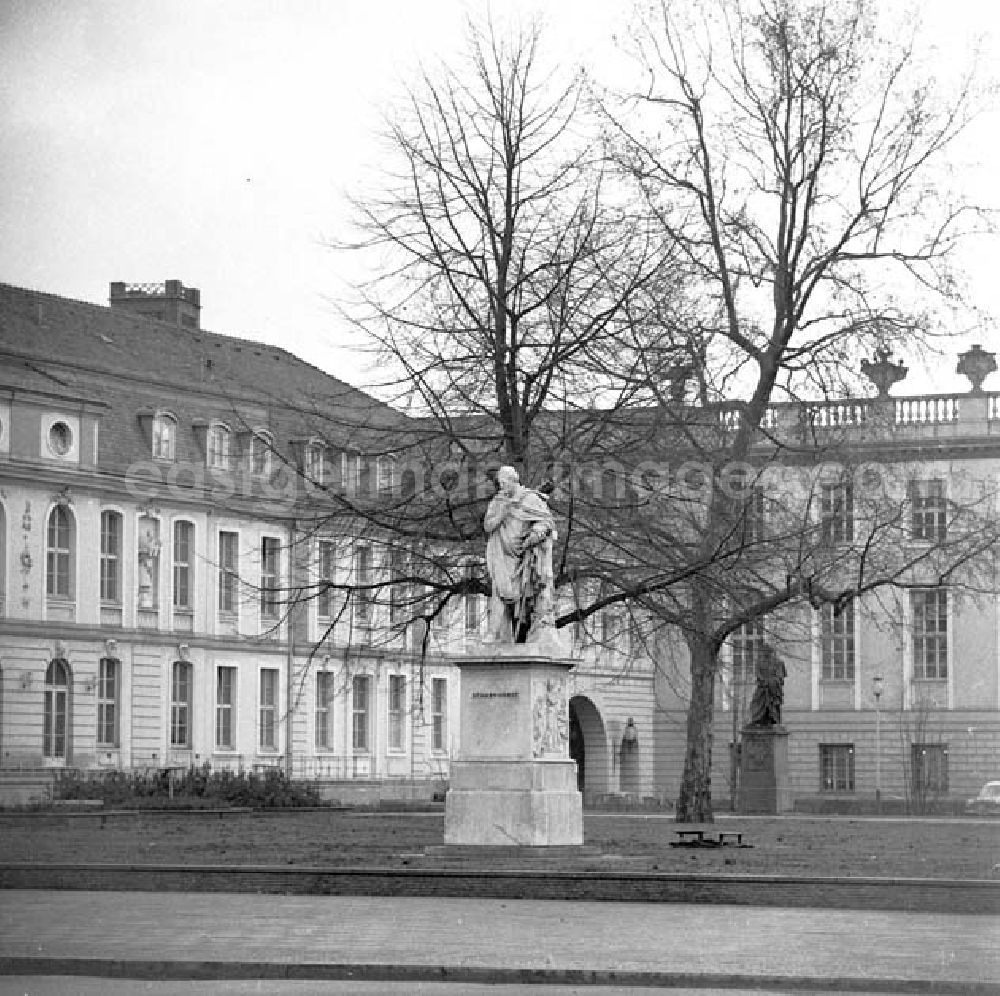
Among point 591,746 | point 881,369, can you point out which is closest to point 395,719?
point 591,746

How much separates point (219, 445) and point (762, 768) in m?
21.2

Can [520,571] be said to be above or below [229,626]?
above

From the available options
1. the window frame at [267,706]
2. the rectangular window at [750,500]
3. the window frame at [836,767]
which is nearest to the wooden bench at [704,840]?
the rectangular window at [750,500]

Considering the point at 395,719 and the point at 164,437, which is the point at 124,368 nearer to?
the point at 164,437

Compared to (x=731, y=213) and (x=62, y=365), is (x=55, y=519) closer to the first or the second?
(x=62, y=365)

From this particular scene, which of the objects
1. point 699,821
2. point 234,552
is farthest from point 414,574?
point 234,552

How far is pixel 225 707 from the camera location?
65.9 m

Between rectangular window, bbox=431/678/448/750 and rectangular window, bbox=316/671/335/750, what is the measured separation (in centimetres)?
515

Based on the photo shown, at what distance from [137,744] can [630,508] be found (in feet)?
104

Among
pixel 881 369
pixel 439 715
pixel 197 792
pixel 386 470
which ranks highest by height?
pixel 881 369

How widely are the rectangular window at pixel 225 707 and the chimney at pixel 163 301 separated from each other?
11274 mm

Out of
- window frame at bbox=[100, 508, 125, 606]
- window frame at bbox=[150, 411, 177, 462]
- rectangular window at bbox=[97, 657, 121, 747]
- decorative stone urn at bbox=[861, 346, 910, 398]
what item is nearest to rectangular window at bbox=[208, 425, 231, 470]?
window frame at bbox=[150, 411, 177, 462]

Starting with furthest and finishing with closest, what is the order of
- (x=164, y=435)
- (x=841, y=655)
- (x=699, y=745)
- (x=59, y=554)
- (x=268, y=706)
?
(x=841, y=655) → (x=268, y=706) → (x=164, y=435) → (x=59, y=554) → (x=699, y=745)

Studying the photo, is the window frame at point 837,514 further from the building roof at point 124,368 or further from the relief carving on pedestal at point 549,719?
the building roof at point 124,368
